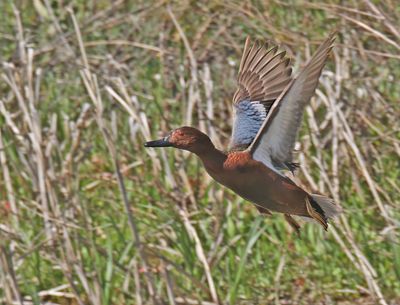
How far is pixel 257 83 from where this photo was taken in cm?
354

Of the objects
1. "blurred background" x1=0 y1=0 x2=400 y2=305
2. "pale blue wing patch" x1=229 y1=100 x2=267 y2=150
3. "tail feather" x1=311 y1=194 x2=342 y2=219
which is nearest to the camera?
"tail feather" x1=311 y1=194 x2=342 y2=219

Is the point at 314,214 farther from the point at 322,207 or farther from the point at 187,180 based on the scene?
the point at 187,180

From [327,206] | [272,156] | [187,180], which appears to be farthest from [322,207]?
[187,180]

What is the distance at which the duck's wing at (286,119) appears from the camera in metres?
2.72

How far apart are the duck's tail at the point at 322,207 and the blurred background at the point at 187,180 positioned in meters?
0.51

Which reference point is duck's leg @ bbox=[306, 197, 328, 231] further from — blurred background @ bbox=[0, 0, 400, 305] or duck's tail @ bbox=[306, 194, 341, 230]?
blurred background @ bbox=[0, 0, 400, 305]

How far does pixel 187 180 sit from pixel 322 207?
1576mm

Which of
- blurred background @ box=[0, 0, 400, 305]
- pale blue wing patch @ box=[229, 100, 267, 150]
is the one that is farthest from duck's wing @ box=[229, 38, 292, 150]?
blurred background @ box=[0, 0, 400, 305]

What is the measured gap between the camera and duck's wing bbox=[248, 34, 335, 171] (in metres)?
2.72

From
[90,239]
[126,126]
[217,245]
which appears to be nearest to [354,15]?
[126,126]

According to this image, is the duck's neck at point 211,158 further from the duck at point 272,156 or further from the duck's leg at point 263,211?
the duck's leg at point 263,211

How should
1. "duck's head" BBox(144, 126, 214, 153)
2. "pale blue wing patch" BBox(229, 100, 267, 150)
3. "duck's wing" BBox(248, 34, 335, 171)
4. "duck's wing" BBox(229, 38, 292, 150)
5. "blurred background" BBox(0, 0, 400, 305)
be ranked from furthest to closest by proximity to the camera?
"blurred background" BBox(0, 0, 400, 305) < "duck's wing" BBox(229, 38, 292, 150) < "pale blue wing patch" BBox(229, 100, 267, 150) < "duck's head" BBox(144, 126, 214, 153) < "duck's wing" BBox(248, 34, 335, 171)

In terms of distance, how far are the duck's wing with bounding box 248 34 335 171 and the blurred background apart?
2.04ft

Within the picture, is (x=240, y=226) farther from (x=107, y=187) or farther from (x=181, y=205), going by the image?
(x=107, y=187)
